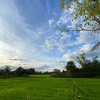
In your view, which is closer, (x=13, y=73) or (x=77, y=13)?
(x=77, y=13)

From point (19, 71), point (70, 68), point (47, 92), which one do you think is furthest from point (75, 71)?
point (47, 92)

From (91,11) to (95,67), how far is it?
248ft

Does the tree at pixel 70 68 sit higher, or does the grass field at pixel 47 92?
the tree at pixel 70 68

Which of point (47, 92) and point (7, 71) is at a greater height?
point (7, 71)

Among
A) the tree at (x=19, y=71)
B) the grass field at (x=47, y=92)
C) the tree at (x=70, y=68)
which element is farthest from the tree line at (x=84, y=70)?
the grass field at (x=47, y=92)

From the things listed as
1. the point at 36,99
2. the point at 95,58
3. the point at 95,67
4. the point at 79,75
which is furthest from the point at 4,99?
the point at 95,58

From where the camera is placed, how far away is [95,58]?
93.8 metres

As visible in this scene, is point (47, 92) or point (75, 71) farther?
point (75, 71)

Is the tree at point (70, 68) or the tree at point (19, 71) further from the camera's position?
the tree at point (19, 71)

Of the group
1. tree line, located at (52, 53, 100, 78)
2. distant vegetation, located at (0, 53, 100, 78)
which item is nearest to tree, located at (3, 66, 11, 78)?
distant vegetation, located at (0, 53, 100, 78)

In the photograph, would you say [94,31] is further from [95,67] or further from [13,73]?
[13,73]

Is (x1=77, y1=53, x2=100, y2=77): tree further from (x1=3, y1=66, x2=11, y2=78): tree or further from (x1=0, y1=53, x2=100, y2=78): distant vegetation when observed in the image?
(x1=3, y1=66, x2=11, y2=78): tree

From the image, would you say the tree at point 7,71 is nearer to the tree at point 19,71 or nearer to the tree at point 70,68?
the tree at point 19,71

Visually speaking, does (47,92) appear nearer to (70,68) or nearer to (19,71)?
(70,68)
